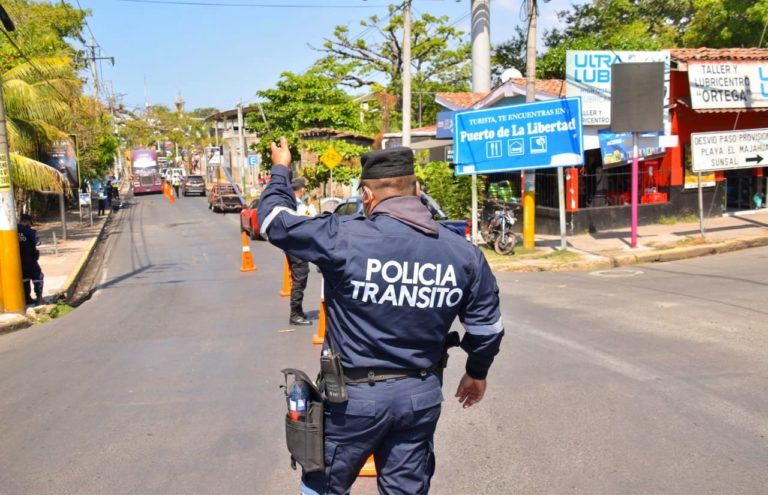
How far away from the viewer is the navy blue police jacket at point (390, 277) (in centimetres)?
285

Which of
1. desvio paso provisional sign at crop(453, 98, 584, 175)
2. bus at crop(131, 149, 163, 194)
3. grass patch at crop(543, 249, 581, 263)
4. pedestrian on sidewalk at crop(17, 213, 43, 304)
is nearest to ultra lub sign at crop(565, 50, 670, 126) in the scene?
desvio paso provisional sign at crop(453, 98, 584, 175)

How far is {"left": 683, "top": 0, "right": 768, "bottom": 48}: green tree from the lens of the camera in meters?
25.0

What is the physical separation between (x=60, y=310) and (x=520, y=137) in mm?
9671

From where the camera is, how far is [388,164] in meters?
3.03

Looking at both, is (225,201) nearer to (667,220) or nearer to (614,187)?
(614,187)

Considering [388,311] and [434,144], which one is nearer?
[388,311]

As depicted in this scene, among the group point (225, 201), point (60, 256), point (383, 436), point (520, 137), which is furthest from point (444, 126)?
point (383, 436)

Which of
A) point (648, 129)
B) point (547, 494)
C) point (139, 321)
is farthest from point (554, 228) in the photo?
point (547, 494)

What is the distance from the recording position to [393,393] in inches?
113

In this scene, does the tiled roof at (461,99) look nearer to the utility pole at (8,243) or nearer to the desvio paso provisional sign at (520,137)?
the desvio paso provisional sign at (520,137)

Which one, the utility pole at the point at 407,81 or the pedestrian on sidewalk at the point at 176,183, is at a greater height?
the utility pole at the point at 407,81

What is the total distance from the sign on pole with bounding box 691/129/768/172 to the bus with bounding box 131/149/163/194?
184 ft

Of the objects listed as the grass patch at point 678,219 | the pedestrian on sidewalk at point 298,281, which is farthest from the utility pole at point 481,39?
the pedestrian on sidewalk at point 298,281

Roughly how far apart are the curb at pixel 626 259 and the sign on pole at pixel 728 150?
1.67 m
